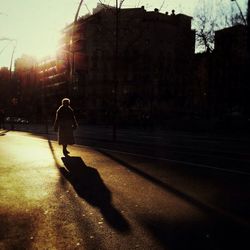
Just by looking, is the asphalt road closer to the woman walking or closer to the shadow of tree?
the shadow of tree

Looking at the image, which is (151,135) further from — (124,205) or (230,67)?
(124,205)

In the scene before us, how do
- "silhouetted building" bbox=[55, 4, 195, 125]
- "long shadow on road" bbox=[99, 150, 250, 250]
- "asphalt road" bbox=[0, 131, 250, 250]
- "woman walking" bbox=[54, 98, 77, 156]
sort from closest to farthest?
"long shadow on road" bbox=[99, 150, 250, 250], "asphalt road" bbox=[0, 131, 250, 250], "woman walking" bbox=[54, 98, 77, 156], "silhouetted building" bbox=[55, 4, 195, 125]

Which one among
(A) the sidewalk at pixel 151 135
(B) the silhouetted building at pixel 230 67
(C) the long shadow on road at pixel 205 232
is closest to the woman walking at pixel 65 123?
(A) the sidewalk at pixel 151 135

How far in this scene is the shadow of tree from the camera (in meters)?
5.12

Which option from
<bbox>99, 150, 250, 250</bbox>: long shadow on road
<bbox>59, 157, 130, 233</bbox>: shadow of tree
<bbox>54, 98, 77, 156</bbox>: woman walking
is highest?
<bbox>54, 98, 77, 156</bbox>: woman walking

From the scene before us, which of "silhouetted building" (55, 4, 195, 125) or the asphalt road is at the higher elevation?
"silhouetted building" (55, 4, 195, 125)

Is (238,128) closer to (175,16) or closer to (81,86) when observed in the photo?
(81,86)

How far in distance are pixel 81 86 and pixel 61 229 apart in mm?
69752

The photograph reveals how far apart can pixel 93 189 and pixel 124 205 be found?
1290 millimetres

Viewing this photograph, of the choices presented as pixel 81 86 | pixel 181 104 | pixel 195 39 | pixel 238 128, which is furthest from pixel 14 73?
pixel 238 128

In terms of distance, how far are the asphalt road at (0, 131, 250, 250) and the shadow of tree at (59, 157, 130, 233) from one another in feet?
0.04

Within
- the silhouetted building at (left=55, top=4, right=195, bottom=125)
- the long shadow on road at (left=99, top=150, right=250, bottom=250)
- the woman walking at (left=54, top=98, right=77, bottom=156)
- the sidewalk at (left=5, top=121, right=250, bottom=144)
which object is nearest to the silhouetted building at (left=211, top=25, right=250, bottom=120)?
the silhouetted building at (left=55, top=4, right=195, bottom=125)

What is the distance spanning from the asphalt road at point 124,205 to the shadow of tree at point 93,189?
0.04 feet

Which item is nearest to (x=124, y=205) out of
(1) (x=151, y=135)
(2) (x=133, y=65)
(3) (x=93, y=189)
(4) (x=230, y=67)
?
(3) (x=93, y=189)
